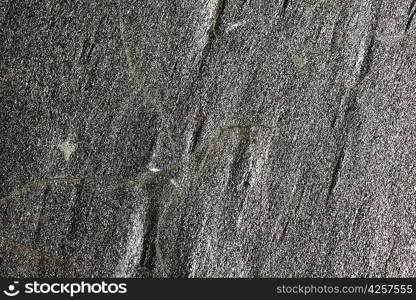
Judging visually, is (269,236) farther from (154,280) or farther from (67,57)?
(67,57)

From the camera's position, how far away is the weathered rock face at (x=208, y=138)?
167 cm

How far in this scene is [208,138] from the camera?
173 cm

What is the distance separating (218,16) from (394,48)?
65 centimetres

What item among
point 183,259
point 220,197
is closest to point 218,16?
point 220,197

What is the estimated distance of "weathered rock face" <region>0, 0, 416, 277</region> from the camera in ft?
5.49

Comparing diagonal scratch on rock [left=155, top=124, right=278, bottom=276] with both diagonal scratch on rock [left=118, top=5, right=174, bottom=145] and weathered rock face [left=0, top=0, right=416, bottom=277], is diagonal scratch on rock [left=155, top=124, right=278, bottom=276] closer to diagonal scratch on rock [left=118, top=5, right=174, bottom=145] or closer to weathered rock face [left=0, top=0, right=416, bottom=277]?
weathered rock face [left=0, top=0, right=416, bottom=277]

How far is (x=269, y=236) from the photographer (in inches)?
68.5

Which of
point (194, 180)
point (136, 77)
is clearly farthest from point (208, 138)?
point (136, 77)

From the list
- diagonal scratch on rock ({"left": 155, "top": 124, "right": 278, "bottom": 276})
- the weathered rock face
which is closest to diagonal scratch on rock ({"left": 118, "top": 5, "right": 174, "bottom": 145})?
the weathered rock face

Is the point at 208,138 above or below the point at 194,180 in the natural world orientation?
above

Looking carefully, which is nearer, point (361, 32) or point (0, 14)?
point (0, 14)

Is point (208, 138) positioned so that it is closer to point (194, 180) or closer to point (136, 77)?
point (194, 180)

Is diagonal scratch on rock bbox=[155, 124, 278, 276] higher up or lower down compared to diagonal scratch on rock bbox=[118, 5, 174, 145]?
lower down

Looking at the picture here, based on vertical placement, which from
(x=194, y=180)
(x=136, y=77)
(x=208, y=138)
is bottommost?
(x=194, y=180)
